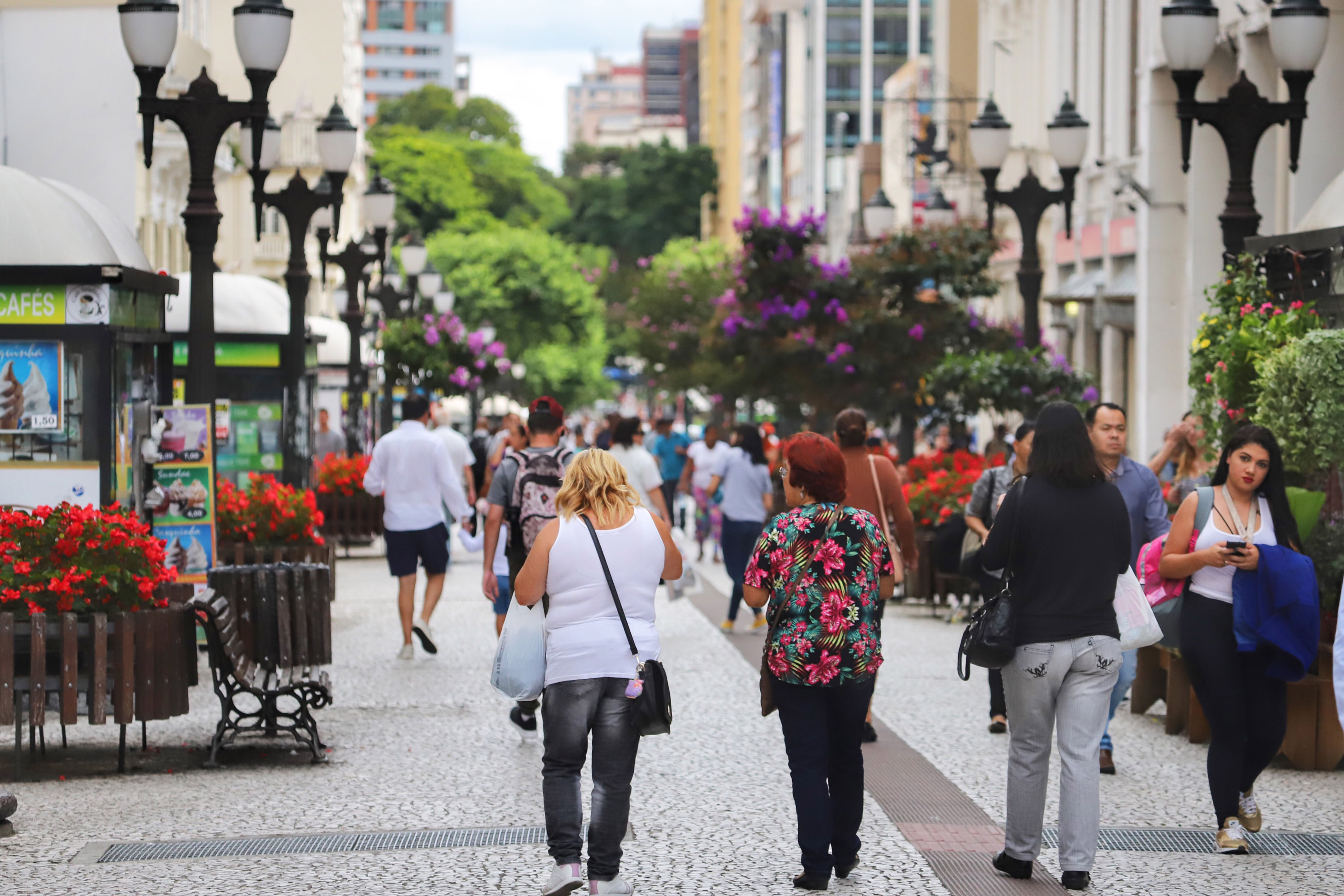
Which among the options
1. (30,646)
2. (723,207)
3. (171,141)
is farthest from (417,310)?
(723,207)

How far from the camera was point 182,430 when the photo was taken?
42.7 ft

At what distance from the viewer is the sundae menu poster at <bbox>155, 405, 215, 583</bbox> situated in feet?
43.8

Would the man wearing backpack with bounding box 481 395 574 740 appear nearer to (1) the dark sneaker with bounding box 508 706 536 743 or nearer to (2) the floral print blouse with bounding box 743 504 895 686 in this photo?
(1) the dark sneaker with bounding box 508 706 536 743

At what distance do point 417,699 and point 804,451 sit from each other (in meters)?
5.58

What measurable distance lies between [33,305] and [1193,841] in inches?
279

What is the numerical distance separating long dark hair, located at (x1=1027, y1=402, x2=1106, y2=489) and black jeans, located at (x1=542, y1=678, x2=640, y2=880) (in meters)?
1.73

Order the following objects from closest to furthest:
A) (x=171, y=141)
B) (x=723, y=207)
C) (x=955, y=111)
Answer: (x=171, y=141)
(x=955, y=111)
(x=723, y=207)

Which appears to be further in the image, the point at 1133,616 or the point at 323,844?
the point at 323,844

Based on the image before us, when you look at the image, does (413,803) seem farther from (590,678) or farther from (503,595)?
(503,595)

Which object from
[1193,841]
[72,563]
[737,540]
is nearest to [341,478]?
[737,540]

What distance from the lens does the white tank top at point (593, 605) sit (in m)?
6.93

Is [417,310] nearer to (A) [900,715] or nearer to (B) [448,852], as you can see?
(A) [900,715]

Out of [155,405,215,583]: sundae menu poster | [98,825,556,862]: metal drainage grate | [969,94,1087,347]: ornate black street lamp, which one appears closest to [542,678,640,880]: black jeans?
[98,825,556,862]: metal drainage grate

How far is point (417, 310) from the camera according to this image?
136ft
